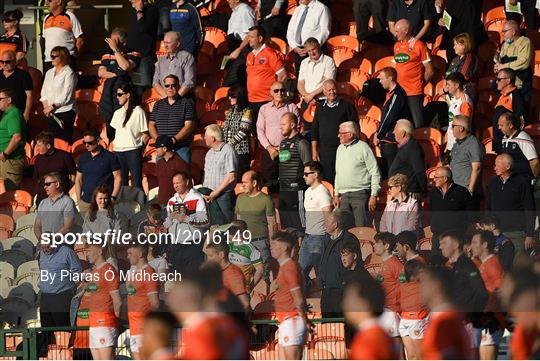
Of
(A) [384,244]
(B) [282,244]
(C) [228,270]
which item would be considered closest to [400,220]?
(A) [384,244]

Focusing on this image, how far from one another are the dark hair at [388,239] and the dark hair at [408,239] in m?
0.05

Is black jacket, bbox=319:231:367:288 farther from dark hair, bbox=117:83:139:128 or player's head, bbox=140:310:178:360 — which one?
player's head, bbox=140:310:178:360

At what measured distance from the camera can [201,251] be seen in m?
14.9

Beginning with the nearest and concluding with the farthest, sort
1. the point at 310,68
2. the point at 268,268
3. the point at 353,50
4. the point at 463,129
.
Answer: the point at 268,268
the point at 463,129
the point at 310,68
the point at 353,50

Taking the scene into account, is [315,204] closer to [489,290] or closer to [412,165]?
[412,165]

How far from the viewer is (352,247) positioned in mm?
14500

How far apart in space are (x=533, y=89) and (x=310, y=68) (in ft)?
8.68

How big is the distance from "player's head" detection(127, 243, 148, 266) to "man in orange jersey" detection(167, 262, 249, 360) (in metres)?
4.14

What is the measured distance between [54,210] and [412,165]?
141 inches

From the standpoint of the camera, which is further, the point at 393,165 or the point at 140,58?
the point at 140,58

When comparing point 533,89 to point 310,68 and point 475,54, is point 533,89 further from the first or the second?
point 310,68

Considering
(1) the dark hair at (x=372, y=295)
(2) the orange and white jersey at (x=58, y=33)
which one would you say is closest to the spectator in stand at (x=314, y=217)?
(1) the dark hair at (x=372, y=295)

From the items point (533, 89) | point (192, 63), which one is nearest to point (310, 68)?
point (192, 63)

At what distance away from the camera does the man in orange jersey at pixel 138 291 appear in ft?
47.8
